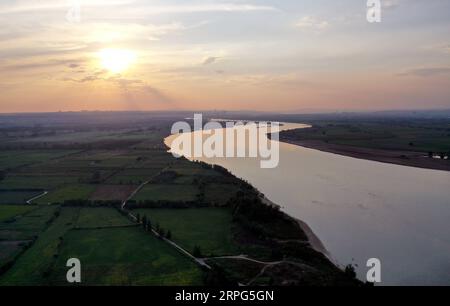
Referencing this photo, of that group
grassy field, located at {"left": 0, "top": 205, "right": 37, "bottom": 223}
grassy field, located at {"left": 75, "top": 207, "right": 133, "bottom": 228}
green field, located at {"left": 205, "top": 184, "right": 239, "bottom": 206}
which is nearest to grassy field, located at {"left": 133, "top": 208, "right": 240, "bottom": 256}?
grassy field, located at {"left": 75, "top": 207, "right": 133, "bottom": 228}

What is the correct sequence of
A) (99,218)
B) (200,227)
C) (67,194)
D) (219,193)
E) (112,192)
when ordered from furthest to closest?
(112,192) → (67,194) → (219,193) → (99,218) → (200,227)

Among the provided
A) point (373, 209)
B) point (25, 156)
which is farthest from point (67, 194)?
point (25, 156)

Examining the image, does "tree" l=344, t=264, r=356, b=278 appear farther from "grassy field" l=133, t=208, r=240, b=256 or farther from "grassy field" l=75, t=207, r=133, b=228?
"grassy field" l=75, t=207, r=133, b=228

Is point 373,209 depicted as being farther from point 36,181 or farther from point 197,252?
point 36,181

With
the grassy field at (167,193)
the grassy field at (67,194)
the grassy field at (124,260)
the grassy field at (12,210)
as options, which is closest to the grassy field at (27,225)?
the grassy field at (12,210)
